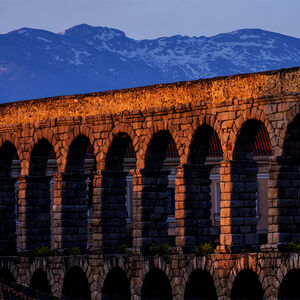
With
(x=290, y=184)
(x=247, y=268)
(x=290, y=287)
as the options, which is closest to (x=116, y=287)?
(x=247, y=268)

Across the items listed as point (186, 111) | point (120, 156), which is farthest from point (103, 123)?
point (186, 111)

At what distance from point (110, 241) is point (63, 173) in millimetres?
4634

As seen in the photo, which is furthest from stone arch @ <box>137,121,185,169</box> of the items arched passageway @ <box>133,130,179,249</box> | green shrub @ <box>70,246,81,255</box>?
green shrub @ <box>70,246,81,255</box>

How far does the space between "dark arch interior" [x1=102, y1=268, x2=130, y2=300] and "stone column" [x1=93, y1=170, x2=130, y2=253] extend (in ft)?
4.63

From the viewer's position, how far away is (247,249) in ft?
208

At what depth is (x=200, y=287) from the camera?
66375 millimetres

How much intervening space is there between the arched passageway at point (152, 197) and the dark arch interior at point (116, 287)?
235 cm

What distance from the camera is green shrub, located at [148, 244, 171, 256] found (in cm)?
6841

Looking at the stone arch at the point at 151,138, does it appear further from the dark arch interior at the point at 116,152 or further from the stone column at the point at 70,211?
the stone column at the point at 70,211

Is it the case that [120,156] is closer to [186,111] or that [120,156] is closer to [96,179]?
[96,179]

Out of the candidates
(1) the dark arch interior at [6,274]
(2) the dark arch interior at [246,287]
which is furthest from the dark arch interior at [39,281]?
(2) the dark arch interior at [246,287]

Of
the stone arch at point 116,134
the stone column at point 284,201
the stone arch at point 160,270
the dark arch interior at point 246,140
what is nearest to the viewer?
the stone column at point 284,201

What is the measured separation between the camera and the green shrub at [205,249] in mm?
65062

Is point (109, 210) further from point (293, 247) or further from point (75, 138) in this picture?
point (293, 247)
